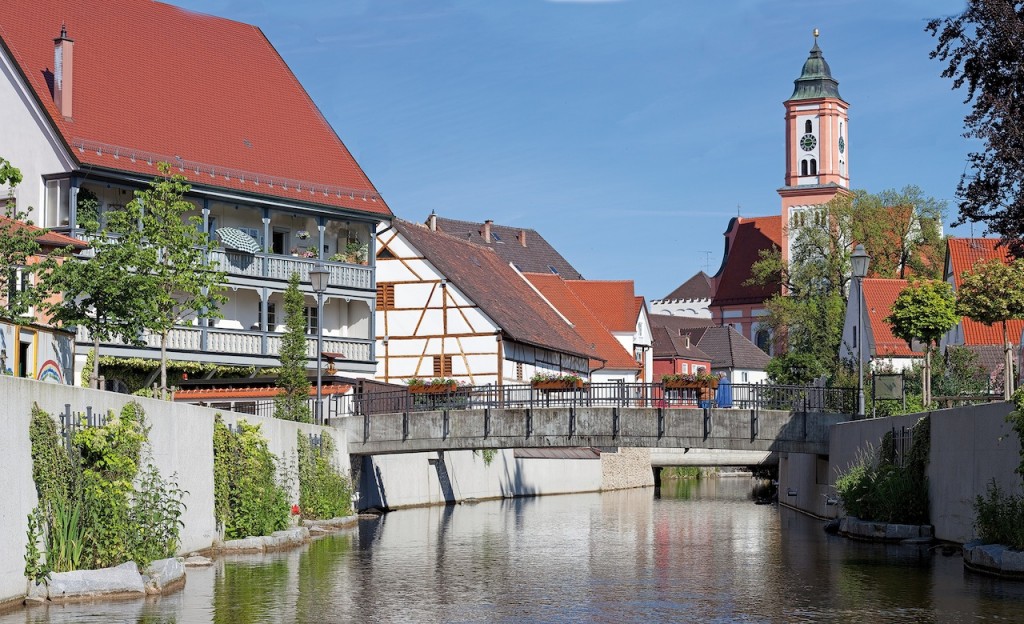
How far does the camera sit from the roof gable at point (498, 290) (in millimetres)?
59906

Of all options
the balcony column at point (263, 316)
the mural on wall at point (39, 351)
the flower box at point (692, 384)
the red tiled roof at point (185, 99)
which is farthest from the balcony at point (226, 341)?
the mural on wall at point (39, 351)

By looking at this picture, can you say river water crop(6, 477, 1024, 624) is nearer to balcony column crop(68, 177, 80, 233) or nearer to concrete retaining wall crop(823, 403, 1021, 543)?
concrete retaining wall crop(823, 403, 1021, 543)

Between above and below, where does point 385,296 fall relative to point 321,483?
above

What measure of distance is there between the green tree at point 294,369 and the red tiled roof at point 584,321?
4078 cm

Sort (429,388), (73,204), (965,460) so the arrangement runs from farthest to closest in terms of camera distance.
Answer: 1. (429,388)
2. (73,204)
3. (965,460)

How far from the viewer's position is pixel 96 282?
32062mm

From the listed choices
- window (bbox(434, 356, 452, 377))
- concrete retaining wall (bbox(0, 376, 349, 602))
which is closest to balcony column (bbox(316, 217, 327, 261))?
window (bbox(434, 356, 452, 377))

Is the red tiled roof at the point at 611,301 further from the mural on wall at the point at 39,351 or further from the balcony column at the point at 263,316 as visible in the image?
the mural on wall at the point at 39,351

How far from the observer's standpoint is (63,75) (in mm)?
45656

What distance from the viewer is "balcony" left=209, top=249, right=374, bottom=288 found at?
4850 centimetres

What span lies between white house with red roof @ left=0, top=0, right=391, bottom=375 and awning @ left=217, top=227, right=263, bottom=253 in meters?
0.05

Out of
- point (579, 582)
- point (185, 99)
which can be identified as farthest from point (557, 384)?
point (579, 582)

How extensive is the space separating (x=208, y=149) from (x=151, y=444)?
27898mm

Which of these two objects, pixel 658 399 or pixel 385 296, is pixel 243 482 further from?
pixel 385 296
